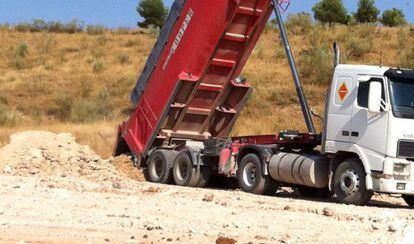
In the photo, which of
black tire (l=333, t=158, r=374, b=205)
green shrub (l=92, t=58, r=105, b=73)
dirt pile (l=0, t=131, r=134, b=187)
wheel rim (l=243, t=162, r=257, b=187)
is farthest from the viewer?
green shrub (l=92, t=58, r=105, b=73)

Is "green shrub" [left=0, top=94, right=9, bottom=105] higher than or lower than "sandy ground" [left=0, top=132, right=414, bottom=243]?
higher

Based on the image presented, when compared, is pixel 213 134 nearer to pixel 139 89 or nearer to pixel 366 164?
pixel 139 89

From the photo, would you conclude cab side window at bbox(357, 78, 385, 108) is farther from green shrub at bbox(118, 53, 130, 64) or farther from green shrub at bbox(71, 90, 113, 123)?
green shrub at bbox(118, 53, 130, 64)

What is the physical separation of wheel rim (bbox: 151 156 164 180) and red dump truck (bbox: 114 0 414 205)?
0.02 m

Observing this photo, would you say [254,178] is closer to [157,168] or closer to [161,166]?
[161,166]

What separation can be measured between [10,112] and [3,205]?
18919mm

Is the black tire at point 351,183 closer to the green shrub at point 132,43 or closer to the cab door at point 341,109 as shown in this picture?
the cab door at point 341,109

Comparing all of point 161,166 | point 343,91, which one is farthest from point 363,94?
point 161,166

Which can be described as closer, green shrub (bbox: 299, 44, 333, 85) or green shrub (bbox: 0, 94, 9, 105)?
green shrub (bbox: 299, 44, 333, 85)

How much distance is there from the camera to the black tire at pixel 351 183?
12805 millimetres

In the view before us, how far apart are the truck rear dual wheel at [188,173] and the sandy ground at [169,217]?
0.97 meters

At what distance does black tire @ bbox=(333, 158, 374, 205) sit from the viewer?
12.8m

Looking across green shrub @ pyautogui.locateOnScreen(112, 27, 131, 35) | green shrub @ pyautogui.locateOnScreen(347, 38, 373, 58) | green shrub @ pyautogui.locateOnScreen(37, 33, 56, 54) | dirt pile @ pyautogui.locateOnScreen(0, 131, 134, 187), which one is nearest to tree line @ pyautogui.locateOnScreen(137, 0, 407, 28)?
green shrub @ pyautogui.locateOnScreen(112, 27, 131, 35)

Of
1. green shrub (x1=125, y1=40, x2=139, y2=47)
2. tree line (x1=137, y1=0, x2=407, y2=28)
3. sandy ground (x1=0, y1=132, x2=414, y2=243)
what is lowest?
sandy ground (x1=0, y1=132, x2=414, y2=243)
